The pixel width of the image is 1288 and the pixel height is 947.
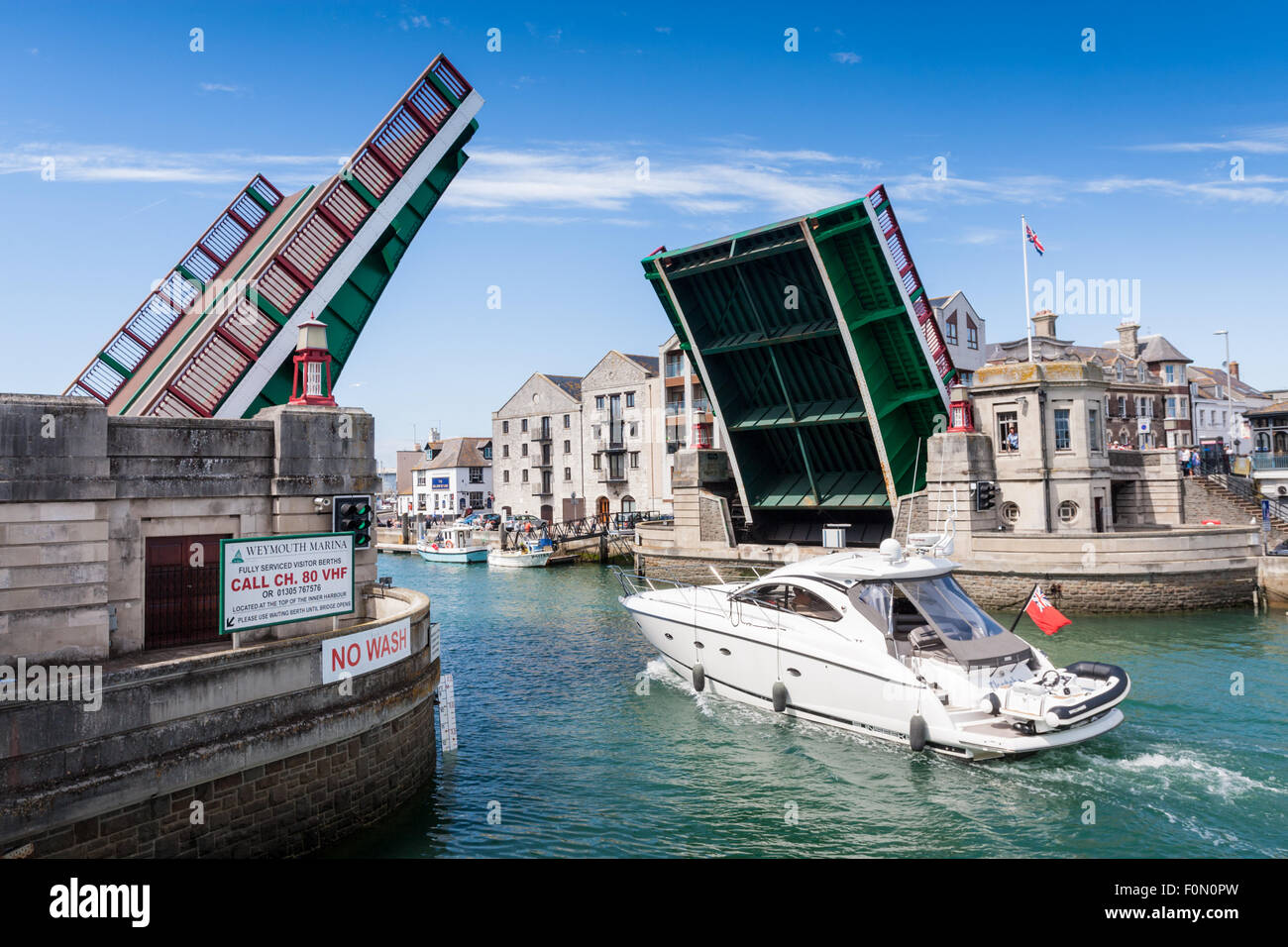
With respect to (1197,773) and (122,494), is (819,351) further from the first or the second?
(122,494)

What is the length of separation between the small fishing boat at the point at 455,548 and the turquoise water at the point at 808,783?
38823mm

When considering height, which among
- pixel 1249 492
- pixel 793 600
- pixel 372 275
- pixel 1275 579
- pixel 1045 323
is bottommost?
pixel 1275 579

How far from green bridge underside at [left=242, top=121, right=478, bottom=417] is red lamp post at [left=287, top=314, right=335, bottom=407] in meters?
6.04

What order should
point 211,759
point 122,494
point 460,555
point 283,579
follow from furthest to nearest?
point 460,555 < point 283,579 < point 122,494 < point 211,759

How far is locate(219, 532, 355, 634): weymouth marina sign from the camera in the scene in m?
11.3

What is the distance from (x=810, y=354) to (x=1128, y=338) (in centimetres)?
4140

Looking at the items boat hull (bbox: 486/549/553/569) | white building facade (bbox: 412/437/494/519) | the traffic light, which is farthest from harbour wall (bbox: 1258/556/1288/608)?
white building facade (bbox: 412/437/494/519)

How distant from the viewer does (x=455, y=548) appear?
60.9 metres

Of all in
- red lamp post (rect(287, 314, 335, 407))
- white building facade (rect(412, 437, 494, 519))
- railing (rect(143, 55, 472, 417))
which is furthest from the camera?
white building facade (rect(412, 437, 494, 519))

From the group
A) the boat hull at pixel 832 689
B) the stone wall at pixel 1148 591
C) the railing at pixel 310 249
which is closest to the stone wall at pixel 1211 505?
the stone wall at pixel 1148 591

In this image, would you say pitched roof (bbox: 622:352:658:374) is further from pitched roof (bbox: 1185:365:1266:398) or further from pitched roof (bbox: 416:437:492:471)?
pitched roof (bbox: 1185:365:1266:398)

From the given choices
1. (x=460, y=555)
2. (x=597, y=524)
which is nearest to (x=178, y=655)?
(x=460, y=555)
